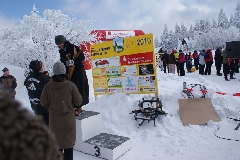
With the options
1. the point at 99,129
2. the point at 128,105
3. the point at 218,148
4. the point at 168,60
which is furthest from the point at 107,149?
the point at 168,60

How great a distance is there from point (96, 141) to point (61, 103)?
5.31 ft

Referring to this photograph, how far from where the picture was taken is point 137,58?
627 centimetres

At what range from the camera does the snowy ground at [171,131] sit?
13.0 feet

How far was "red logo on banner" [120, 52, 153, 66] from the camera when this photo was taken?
19.9ft

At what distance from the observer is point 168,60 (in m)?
14.2

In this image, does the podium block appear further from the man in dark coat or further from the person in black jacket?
the person in black jacket

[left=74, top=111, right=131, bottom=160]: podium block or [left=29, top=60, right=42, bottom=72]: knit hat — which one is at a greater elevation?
[left=29, top=60, right=42, bottom=72]: knit hat

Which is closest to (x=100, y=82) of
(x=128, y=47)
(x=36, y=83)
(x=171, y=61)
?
(x=128, y=47)

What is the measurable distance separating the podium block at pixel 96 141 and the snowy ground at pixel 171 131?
0.47 ft

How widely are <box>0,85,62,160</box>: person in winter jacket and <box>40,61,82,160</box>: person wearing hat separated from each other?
229 cm

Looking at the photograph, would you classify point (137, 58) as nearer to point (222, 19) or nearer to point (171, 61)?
point (171, 61)

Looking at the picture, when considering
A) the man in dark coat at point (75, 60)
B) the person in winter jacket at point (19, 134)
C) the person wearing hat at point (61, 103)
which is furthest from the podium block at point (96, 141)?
the person in winter jacket at point (19, 134)

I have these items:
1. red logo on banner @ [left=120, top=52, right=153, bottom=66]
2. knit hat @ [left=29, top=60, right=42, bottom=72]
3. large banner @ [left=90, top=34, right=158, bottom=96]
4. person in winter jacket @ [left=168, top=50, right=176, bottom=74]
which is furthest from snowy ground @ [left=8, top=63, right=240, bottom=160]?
person in winter jacket @ [left=168, top=50, right=176, bottom=74]

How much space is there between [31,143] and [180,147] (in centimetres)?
409
